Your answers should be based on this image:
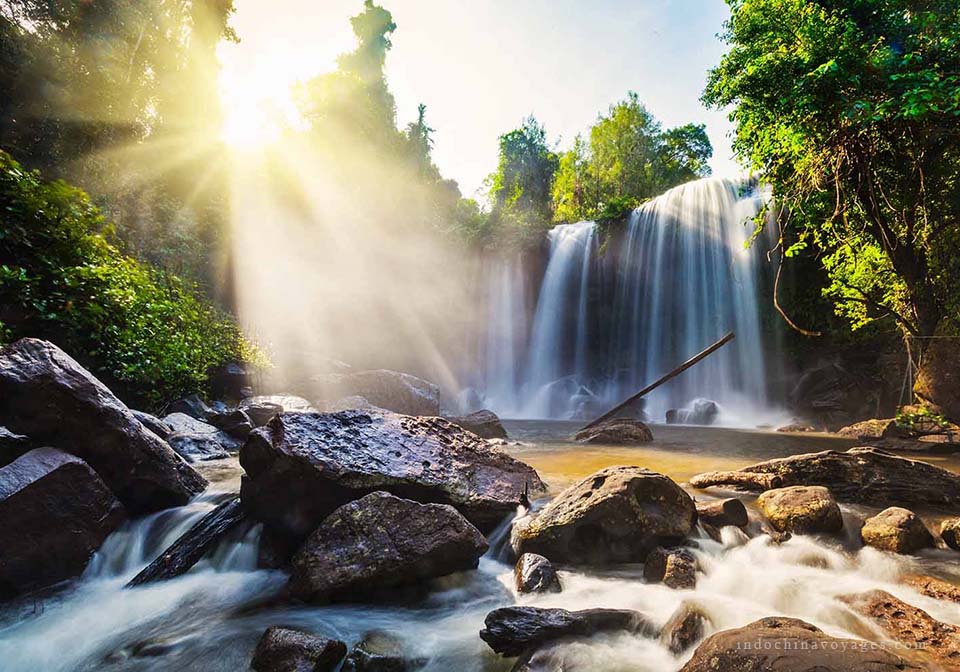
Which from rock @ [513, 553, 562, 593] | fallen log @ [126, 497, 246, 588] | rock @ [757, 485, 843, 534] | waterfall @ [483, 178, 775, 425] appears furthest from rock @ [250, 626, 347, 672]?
waterfall @ [483, 178, 775, 425]

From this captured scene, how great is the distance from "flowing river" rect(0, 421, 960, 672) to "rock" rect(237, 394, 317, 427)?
16.8 ft

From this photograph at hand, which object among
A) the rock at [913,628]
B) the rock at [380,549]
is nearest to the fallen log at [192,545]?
the rock at [380,549]

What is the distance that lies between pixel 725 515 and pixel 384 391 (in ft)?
31.5

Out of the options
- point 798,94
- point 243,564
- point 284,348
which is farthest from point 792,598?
point 284,348

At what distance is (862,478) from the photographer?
15.1 feet

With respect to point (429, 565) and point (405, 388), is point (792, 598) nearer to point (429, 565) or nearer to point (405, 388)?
point (429, 565)

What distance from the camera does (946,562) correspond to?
3.21 metres

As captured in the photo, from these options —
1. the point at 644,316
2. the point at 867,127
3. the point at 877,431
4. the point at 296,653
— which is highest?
the point at 867,127

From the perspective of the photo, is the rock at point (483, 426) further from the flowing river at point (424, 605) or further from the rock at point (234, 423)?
the flowing river at point (424, 605)

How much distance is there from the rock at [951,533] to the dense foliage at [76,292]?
9.25 metres

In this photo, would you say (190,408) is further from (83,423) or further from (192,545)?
(192,545)

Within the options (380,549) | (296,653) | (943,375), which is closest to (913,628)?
(380,549)

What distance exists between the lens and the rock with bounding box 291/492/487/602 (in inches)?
114

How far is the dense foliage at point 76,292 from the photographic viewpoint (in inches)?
209
